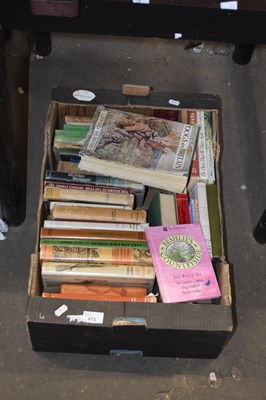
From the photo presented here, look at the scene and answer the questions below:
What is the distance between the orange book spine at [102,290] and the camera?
1219mm

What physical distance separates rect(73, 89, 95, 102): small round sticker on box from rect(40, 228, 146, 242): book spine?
377 millimetres

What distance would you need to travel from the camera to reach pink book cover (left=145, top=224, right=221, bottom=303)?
1171mm

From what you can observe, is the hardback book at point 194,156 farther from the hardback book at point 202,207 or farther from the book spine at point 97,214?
the book spine at point 97,214

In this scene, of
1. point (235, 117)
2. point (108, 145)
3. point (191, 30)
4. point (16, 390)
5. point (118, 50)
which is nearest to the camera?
point (191, 30)

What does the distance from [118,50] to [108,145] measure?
67 cm

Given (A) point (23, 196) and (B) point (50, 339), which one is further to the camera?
(A) point (23, 196)

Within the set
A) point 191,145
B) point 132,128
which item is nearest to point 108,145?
point 132,128

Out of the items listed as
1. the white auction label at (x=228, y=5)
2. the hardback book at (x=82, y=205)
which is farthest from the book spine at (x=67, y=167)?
the white auction label at (x=228, y=5)

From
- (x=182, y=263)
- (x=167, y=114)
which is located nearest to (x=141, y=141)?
(x=167, y=114)

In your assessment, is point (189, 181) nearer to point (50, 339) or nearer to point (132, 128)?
point (132, 128)

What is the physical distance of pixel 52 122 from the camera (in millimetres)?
1412

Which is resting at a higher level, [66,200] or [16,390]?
[66,200]

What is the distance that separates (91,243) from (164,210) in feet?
0.66

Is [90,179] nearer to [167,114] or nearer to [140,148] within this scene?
[140,148]
